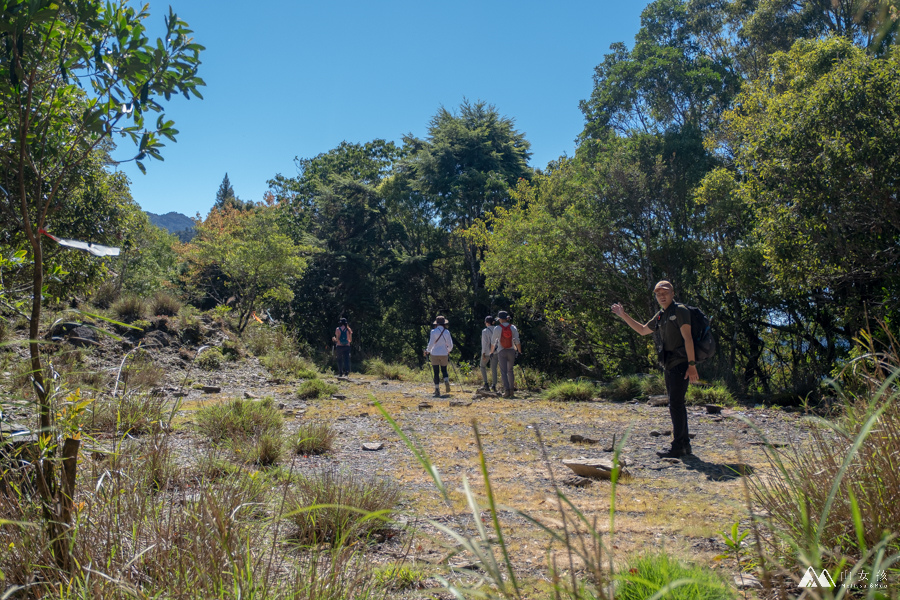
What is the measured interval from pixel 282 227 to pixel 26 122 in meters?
35.3

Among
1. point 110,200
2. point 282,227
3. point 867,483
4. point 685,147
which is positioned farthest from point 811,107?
point 282,227

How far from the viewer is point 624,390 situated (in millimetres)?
13172

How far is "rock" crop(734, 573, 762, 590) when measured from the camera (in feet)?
8.80

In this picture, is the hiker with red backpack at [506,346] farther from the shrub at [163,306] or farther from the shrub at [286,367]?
the shrub at [163,306]

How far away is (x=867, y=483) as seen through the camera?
2562 millimetres

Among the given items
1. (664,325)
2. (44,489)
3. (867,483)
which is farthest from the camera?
(664,325)

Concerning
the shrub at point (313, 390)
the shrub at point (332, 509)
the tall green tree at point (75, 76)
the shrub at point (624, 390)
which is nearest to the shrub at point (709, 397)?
the shrub at point (624, 390)

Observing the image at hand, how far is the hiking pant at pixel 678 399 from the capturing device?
613cm

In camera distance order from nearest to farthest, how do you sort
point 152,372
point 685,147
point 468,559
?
point 468,559
point 152,372
point 685,147

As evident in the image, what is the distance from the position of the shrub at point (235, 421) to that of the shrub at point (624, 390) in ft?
27.9

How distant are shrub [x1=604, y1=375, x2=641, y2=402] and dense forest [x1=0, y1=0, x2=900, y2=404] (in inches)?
113

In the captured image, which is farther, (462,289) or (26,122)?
(462,289)

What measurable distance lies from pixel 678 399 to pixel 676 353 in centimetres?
50

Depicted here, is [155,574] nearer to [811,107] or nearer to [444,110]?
[811,107]
